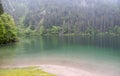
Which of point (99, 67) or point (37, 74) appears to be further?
point (99, 67)

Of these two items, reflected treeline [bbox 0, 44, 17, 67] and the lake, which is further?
reflected treeline [bbox 0, 44, 17, 67]

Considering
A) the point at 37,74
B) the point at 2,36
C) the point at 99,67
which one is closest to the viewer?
the point at 37,74

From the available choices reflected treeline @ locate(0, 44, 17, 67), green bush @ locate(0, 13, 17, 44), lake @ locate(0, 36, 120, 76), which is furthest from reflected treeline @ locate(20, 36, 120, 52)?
reflected treeline @ locate(0, 44, 17, 67)

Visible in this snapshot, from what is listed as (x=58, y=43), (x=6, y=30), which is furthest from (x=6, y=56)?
(x=58, y=43)

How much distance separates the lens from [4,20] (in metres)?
98.3

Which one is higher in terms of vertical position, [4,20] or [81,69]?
[4,20]

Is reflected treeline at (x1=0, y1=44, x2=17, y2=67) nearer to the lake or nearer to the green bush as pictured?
the lake

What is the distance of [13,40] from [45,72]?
70.1 metres

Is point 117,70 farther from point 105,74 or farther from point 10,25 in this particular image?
point 10,25

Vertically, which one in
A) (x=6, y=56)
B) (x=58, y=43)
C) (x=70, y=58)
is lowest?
(x=58, y=43)

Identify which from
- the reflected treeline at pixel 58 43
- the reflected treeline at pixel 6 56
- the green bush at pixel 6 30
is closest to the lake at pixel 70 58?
the reflected treeline at pixel 6 56

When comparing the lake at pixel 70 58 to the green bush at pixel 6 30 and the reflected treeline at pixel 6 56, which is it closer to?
the reflected treeline at pixel 6 56

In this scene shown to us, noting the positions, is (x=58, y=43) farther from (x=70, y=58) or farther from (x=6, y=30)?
(x=70, y=58)

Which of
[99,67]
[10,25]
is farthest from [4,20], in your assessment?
[99,67]
